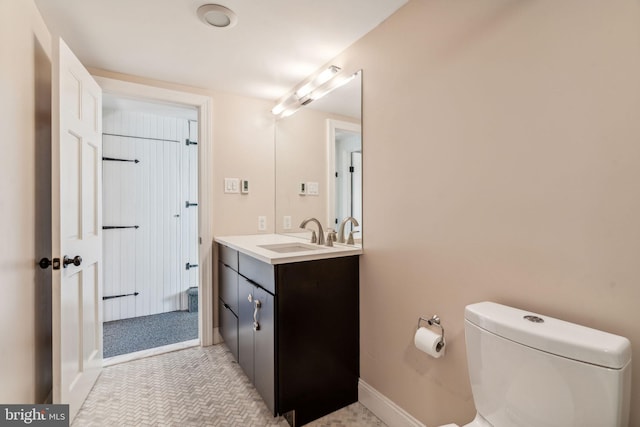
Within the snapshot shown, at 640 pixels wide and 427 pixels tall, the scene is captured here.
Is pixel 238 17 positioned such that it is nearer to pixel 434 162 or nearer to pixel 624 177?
pixel 434 162

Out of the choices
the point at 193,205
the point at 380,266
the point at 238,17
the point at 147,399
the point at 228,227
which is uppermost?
the point at 238,17

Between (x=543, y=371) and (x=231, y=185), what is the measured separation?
2.31 meters

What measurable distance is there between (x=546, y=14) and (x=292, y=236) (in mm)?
2038

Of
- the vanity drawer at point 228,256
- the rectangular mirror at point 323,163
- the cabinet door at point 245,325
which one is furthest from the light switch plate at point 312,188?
the cabinet door at point 245,325

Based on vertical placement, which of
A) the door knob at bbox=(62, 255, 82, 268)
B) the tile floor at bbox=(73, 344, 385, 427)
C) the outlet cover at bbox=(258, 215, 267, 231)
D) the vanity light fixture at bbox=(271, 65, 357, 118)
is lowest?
the tile floor at bbox=(73, 344, 385, 427)

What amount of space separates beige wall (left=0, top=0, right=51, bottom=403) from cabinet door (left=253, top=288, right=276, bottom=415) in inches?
39.8

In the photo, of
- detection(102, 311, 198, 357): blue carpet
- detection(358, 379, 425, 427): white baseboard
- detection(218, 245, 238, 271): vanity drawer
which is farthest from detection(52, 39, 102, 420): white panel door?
detection(358, 379, 425, 427): white baseboard

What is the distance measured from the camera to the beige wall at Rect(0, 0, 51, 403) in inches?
46.1

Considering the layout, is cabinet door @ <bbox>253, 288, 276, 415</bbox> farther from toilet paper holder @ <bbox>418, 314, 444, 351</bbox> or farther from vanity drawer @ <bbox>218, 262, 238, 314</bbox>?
toilet paper holder @ <bbox>418, 314, 444, 351</bbox>

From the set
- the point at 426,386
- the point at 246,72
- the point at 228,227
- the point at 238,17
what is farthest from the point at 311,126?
the point at 426,386

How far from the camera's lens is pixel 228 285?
221 centimetres

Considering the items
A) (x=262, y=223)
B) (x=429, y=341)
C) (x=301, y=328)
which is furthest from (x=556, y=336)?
(x=262, y=223)

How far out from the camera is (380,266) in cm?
165

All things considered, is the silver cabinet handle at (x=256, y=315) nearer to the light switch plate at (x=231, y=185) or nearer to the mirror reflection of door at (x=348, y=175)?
the mirror reflection of door at (x=348, y=175)
